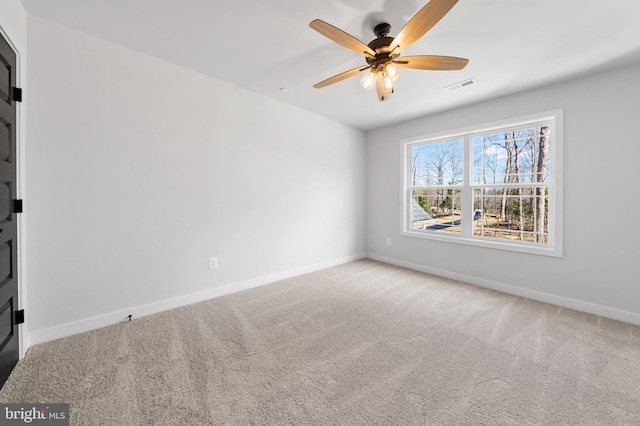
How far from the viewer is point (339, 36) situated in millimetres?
1705

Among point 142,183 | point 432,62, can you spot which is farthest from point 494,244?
point 142,183

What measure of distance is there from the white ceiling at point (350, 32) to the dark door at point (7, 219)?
616 millimetres

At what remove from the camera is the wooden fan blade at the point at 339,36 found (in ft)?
5.09

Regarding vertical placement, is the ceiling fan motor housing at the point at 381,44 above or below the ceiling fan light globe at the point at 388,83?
above

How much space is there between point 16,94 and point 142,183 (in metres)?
0.99

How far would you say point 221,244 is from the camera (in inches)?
123

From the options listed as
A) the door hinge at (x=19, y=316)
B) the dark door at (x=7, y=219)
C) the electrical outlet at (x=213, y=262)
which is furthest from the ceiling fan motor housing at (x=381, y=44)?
the door hinge at (x=19, y=316)

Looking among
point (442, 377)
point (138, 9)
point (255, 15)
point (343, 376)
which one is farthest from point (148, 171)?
point (442, 377)

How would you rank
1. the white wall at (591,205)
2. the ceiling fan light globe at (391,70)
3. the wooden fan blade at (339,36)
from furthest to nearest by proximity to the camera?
the white wall at (591,205), the ceiling fan light globe at (391,70), the wooden fan blade at (339,36)

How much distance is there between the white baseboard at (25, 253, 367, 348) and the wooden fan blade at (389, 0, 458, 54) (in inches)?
119

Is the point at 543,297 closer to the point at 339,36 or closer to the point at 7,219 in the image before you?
the point at 339,36

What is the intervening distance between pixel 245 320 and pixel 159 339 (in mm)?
722

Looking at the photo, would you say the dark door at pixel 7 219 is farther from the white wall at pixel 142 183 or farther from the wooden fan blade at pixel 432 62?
the wooden fan blade at pixel 432 62

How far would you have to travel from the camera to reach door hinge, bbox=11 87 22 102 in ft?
5.98
